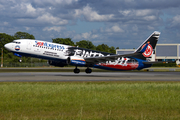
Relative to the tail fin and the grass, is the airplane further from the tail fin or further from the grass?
the grass

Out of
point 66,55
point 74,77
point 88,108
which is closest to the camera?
point 88,108

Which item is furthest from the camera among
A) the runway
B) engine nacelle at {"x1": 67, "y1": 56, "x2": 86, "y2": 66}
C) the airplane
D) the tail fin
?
the tail fin

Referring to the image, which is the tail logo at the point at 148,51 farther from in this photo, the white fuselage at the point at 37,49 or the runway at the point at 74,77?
the white fuselage at the point at 37,49

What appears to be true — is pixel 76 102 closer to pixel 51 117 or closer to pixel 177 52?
pixel 51 117

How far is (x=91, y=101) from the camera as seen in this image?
14.2 metres

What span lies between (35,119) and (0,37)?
162 metres

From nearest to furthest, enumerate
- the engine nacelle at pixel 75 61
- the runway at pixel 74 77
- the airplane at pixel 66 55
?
the runway at pixel 74 77, the engine nacelle at pixel 75 61, the airplane at pixel 66 55

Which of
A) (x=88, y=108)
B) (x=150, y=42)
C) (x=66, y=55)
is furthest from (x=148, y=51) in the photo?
(x=88, y=108)

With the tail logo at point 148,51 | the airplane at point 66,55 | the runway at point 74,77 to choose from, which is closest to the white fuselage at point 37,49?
the airplane at point 66,55

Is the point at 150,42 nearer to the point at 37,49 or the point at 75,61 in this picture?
the point at 75,61

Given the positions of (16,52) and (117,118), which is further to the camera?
(16,52)

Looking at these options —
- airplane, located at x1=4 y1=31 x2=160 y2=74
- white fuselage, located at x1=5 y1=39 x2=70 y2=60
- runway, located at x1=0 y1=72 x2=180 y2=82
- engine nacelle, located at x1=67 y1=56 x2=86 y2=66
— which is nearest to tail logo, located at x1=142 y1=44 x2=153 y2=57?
airplane, located at x1=4 y1=31 x2=160 y2=74

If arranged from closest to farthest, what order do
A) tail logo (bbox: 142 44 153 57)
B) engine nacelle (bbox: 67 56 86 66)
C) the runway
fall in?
the runway
engine nacelle (bbox: 67 56 86 66)
tail logo (bbox: 142 44 153 57)

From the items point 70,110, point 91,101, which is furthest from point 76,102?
point 70,110
